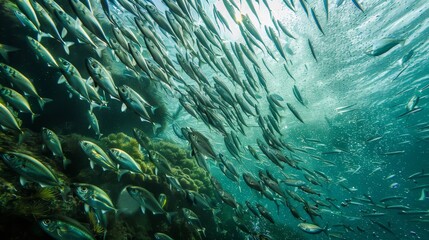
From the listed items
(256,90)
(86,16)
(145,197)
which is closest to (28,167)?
(145,197)

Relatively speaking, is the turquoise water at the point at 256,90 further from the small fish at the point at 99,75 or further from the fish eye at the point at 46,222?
the fish eye at the point at 46,222

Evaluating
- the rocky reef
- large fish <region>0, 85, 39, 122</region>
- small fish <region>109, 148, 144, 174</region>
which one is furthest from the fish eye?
large fish <region>0, 85, 39, 122</region>

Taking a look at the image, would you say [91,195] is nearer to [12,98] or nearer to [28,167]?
[28,167]

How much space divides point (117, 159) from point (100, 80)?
140 cm

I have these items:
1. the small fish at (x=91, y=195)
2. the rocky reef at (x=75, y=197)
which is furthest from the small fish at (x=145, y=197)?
the rocky reef at (x=75, y=197)

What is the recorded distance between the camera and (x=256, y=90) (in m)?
5.12

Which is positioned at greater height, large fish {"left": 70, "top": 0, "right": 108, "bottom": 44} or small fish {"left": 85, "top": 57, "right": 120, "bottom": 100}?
large fish {"left": 70, "top": 0, "right": 108, "bottom": 44}

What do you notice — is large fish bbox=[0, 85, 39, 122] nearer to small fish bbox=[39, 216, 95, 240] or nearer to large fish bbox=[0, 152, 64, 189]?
large fish bbox=[0, 152, 64, 189]

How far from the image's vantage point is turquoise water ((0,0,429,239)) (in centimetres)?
428

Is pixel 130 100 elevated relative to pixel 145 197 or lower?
elevated

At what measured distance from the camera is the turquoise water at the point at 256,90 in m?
4.28

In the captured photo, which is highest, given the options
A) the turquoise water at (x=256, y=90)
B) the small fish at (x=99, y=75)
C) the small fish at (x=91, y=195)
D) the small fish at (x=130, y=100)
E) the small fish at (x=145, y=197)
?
the turquoise water at (x=256, y=90)

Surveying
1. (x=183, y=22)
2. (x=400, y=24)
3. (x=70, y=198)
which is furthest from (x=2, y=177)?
(x=400, y=24)

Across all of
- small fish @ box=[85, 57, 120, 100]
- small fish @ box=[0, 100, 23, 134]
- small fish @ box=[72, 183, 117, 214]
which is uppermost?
small fish @ box=[85, 57, 120, 100]
